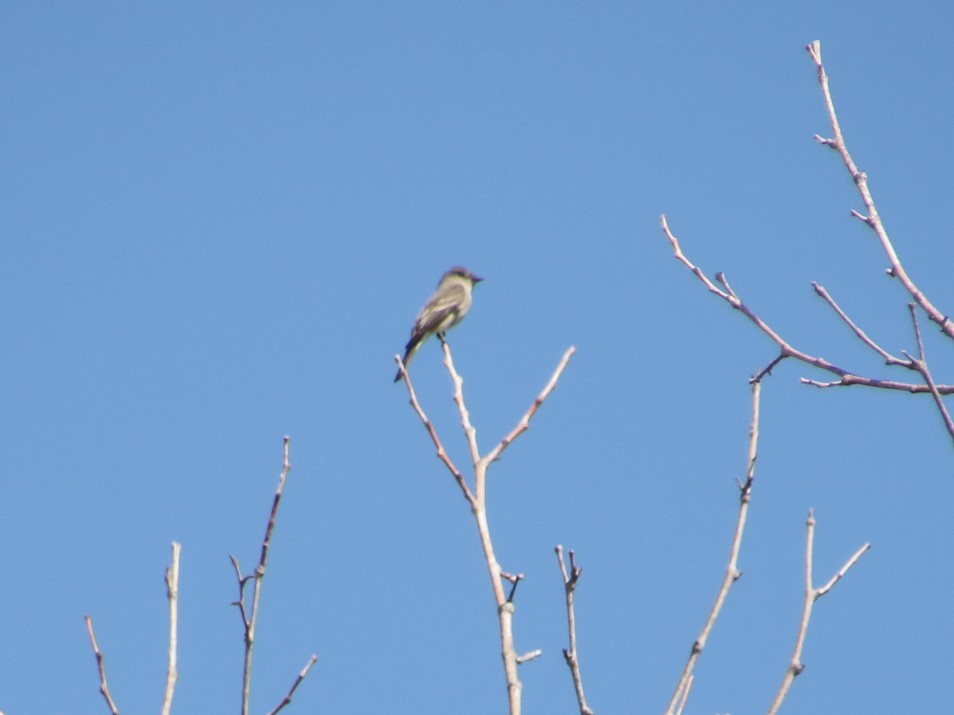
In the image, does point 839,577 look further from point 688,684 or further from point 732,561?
point 688,684

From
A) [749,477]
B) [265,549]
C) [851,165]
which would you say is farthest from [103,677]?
[851,165]

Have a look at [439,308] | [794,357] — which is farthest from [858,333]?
[439,308]

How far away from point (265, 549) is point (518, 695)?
0.70 meters

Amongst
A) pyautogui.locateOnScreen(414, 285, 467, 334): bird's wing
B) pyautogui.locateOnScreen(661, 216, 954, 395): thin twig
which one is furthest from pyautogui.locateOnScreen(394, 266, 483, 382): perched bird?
pyautogui.locateOnScreen(661, 216, 954, 395): thin twig

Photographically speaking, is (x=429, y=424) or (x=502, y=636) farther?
(x=429, y=424)

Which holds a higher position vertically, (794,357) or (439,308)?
(439,308)

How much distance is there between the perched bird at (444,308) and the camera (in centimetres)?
1109

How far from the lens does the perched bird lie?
1109 centimetres

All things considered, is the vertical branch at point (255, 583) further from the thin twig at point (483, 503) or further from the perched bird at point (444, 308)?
the perched bird at point (444, 308)

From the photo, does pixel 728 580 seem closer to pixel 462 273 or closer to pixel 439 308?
pixel 439 308

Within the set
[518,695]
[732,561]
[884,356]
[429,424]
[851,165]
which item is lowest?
[518,695]

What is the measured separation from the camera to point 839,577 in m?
3.12

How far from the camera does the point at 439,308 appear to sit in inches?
445

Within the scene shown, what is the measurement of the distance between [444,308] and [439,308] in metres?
0.05
